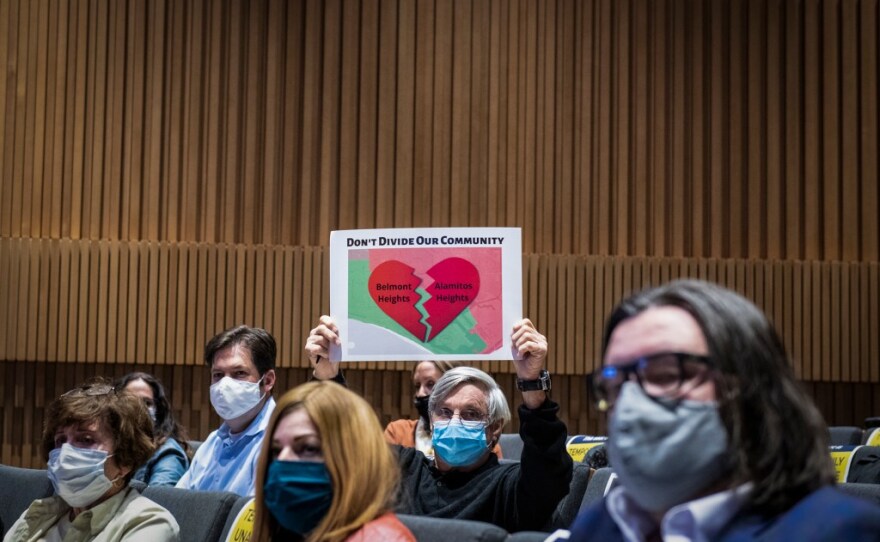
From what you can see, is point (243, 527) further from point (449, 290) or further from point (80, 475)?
point (449, 290)

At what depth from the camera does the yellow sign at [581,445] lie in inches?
230

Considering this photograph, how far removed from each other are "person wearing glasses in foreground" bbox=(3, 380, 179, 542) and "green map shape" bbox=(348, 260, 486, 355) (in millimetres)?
871

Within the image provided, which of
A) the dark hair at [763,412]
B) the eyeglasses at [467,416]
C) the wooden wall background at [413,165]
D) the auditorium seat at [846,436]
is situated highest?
the wooden wall background at [413,165]

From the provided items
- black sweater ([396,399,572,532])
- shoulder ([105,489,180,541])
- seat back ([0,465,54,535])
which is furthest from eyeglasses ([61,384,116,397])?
black sweater ([396,399,572,532])

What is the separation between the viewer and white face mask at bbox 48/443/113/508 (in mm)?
3574

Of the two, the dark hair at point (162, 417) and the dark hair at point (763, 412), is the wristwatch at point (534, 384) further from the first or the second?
the dark hair at point (162, 417)

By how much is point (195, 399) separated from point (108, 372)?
0.69m

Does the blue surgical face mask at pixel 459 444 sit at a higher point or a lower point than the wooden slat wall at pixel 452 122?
lower

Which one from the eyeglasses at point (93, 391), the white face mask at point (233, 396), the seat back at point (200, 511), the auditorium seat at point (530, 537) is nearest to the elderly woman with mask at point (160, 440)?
Result: the white face mask at point (233, 396)

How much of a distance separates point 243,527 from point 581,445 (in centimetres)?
296

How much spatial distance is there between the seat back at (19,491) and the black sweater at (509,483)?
4.51 ft

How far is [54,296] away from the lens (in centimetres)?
830

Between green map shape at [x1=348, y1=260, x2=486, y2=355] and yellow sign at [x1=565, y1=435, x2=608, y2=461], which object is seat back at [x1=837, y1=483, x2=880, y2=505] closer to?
green map shape at [x1=348, y1=260, x2=486, y2=355]

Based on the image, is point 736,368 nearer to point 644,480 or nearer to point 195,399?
point 644,480
